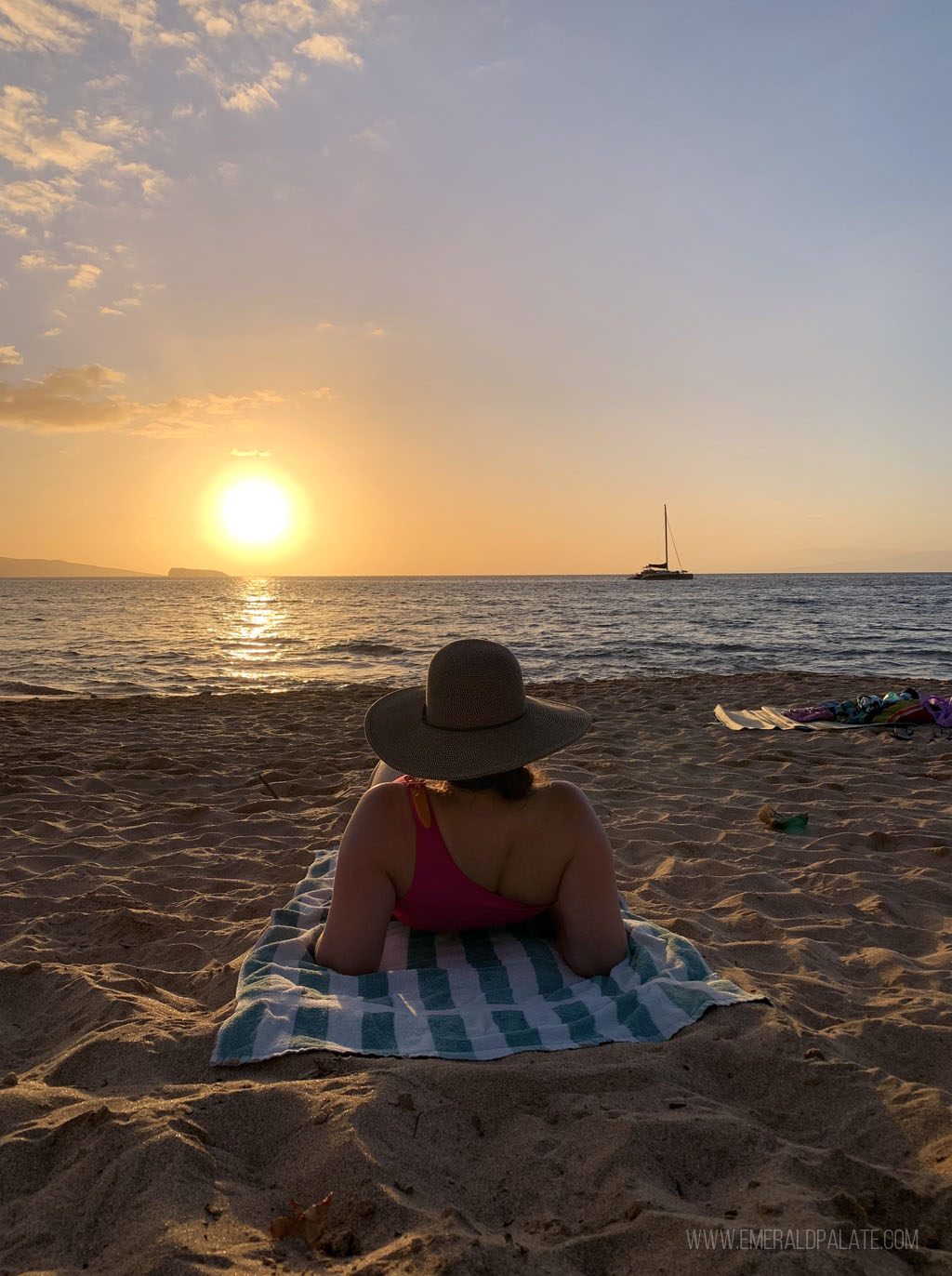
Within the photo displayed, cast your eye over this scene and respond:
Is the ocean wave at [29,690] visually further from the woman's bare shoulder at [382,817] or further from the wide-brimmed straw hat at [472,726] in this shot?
the wide-brimmed straw hat at [472,726]

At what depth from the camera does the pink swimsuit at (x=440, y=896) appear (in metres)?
2.50

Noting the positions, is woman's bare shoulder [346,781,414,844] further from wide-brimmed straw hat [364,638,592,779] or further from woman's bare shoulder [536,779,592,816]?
woman's bare shoulder [536,779,592,816]

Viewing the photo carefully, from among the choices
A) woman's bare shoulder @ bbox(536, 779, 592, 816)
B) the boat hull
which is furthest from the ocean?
the boat hull

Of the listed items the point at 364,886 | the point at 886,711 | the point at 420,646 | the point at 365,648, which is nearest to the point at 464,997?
the point at 364,886

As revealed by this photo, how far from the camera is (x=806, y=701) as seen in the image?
9.75 m

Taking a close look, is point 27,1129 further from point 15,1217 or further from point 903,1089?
point 903,1089

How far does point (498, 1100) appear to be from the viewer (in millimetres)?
1976

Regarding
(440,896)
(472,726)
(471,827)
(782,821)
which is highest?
(472,726)

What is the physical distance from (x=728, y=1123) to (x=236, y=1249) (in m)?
1.07

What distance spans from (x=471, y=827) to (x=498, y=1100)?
0.76 meters

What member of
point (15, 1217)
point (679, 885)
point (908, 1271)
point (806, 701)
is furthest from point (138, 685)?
point (908, 1271)

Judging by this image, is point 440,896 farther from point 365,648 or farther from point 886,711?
point 365,648

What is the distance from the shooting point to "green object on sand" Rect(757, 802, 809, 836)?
4484 millimetres

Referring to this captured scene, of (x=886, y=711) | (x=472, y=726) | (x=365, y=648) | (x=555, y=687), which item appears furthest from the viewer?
(x=365, y=648)
